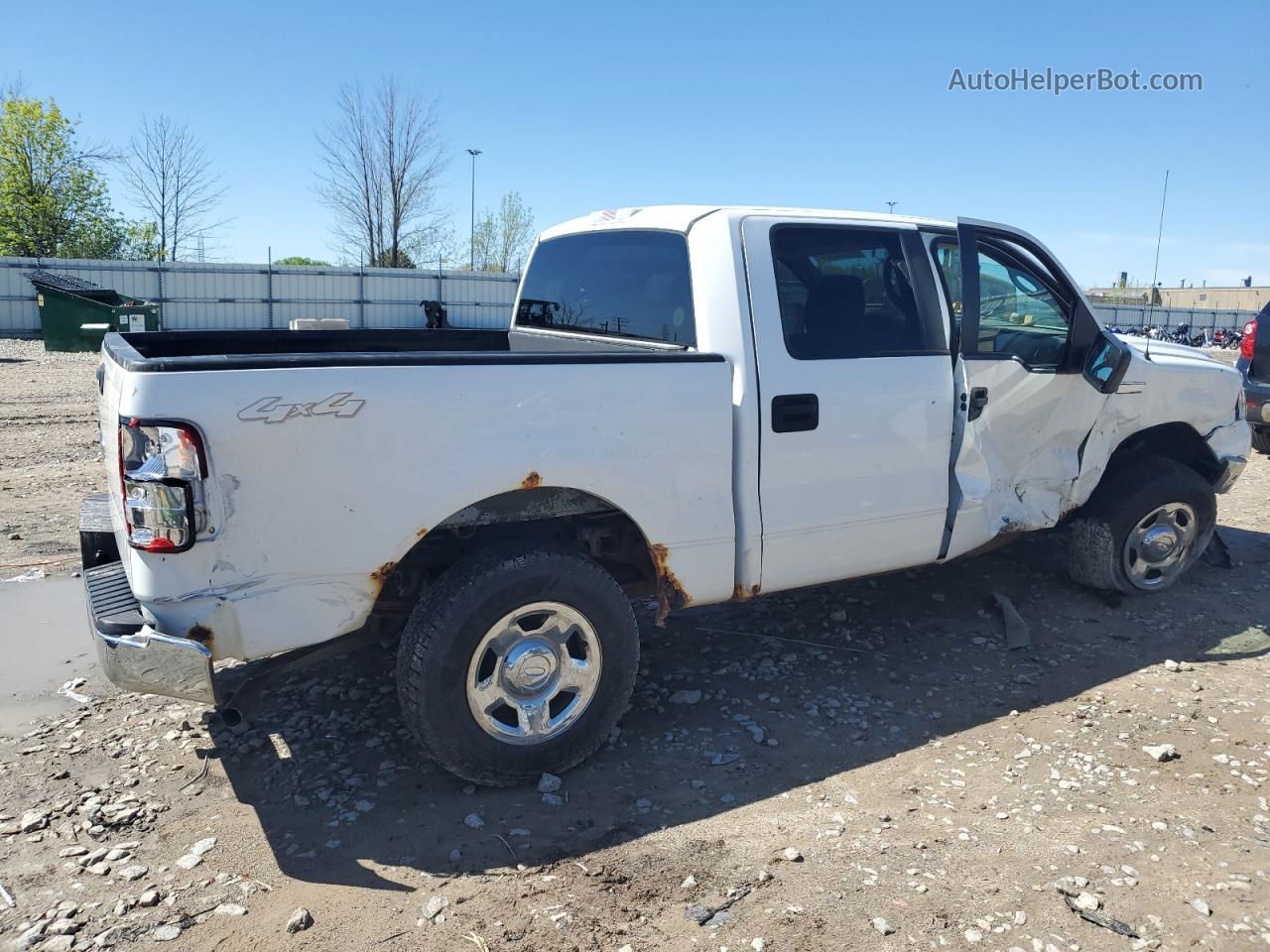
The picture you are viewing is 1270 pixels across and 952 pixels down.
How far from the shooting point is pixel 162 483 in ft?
9.01

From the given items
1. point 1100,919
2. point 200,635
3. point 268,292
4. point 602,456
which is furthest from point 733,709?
point 268,292

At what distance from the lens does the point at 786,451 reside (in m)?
3.77

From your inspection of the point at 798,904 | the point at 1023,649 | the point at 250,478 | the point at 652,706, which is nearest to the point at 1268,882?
the point at 798,904

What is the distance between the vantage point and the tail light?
8.98ft

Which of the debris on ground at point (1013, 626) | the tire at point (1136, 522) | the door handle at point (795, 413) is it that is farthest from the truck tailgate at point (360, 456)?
the tire at point (1136, 522)

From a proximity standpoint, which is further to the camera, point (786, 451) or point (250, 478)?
point (786, 451)

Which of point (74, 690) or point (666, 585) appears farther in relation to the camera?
point (74, 690)

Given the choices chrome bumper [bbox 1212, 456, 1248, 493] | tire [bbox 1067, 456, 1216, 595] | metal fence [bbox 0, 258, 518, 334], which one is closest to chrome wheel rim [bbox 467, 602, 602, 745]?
tire [bbox 1067, 456, 1216, 595]

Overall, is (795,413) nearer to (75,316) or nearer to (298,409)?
(298,409)

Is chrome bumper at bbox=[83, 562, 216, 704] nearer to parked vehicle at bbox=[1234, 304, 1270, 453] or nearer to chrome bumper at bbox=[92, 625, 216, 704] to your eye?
chrome bumper at bbox=[92, 625, 216, 704]

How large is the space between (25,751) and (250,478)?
1.76 m

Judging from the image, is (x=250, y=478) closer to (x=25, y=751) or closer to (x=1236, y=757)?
(x=25, y=751)

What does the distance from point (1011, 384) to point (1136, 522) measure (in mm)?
1395

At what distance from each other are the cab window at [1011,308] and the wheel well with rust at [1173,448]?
0.93m
